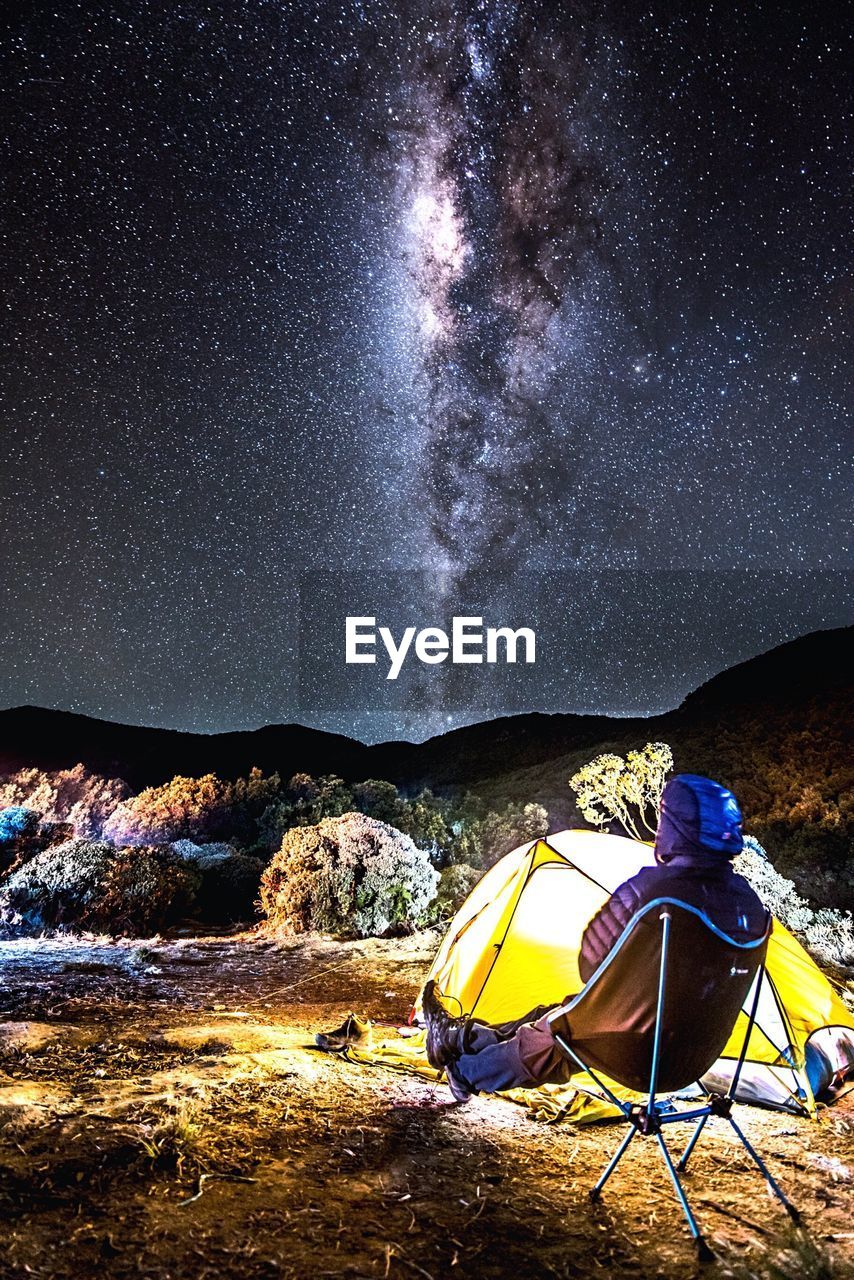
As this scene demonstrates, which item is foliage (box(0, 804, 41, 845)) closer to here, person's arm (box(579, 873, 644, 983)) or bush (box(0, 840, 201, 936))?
bush (box(0, 840, 201, 936))

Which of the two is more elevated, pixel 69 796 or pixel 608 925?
pixel 69 796

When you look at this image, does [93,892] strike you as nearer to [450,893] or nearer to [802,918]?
[450,893]

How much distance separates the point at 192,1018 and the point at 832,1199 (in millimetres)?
4999

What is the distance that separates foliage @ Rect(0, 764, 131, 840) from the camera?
20.5 meters

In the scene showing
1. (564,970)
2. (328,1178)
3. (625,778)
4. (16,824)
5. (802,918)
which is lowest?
(802,918)

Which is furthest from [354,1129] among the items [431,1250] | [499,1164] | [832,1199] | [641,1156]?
[832,1199]

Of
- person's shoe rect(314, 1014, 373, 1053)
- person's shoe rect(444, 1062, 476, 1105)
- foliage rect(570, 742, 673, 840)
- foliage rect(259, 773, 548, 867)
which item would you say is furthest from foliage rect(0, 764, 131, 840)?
person's shoe rect(444, 1062, 476, 1105)

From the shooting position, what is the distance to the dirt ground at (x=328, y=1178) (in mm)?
2436

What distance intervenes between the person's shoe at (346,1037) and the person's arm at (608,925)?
2.73 meters

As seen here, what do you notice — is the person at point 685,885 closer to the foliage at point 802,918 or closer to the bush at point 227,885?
the foliage at point 802,918

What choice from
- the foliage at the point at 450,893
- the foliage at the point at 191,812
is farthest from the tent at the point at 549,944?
the foliage at the point at 191,812

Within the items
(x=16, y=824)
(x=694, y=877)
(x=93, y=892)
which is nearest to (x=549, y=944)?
(x=694, y=877)

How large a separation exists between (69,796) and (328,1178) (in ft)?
77.9

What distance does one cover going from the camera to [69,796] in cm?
2342
